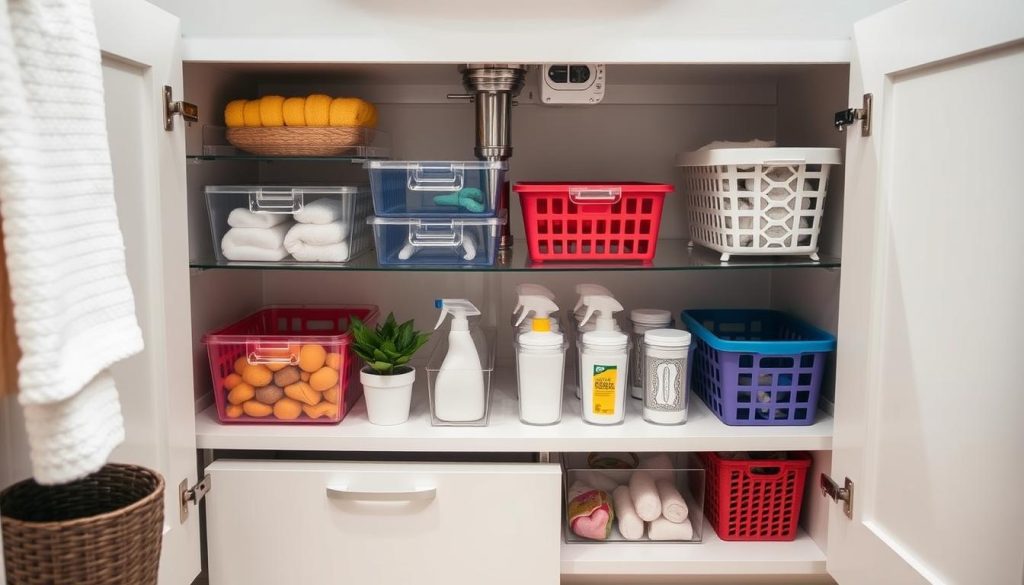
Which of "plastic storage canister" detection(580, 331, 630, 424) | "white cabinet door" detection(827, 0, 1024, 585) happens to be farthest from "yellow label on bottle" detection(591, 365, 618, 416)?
"white cabinet door" detection(827, 0, 1024, 585)

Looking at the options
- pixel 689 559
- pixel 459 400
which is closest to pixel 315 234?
pixel 459 400

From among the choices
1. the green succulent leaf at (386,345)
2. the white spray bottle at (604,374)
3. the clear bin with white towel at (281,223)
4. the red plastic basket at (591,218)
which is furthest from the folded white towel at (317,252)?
the white spray bottle at (604,374)

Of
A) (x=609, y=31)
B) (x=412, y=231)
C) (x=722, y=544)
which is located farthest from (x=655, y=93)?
(x=722, y=544)

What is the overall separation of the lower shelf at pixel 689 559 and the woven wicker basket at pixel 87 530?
2.42 feet

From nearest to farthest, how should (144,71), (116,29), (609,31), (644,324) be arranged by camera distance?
(116,29)
(144,71)
(609,31)
(644,324)

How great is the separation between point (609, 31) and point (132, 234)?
0.76 metres

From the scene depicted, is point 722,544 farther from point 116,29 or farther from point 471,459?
point 116,29

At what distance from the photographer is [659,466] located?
5.53ft

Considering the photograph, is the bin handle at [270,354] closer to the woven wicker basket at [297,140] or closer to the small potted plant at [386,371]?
the small potted plant at [386,371]

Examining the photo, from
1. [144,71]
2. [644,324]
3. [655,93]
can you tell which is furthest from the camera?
[655,93]

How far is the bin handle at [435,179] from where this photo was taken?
1.49 meters

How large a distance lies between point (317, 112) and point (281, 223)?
205mm

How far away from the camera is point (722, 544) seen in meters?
1.56

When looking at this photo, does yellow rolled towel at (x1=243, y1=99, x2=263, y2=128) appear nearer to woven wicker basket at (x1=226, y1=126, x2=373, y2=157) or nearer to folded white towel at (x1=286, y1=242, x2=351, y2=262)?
woven wicker basket at (x1=226, y1=126, x2=373, y2=157)
